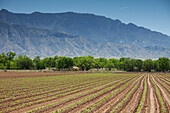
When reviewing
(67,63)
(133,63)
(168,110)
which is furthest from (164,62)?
(168,110)

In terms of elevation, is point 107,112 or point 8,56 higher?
point 8,56

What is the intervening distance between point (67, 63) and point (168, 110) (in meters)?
118

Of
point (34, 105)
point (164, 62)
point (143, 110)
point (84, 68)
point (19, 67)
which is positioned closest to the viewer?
point (143, 110)

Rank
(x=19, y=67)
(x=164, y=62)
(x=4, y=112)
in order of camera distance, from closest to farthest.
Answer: (x=4, y=112), (x=164, y=62), (x=19, y=67)

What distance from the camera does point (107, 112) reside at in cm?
1421

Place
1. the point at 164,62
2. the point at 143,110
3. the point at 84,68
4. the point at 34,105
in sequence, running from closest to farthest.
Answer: the point at 143,110 → the point at 34,105 → the point at 164,62 → the point at 84,68

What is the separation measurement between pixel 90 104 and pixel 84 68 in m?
123

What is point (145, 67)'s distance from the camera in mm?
129000

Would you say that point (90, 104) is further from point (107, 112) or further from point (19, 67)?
point (19, 67)

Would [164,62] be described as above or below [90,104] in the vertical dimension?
above

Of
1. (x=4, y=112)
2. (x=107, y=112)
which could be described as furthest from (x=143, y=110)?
(x=4, y=112)

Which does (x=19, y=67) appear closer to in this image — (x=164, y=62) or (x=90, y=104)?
(x=164, y=62)

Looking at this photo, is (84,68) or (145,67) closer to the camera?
(145,67)

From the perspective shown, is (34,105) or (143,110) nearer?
(143,110)
